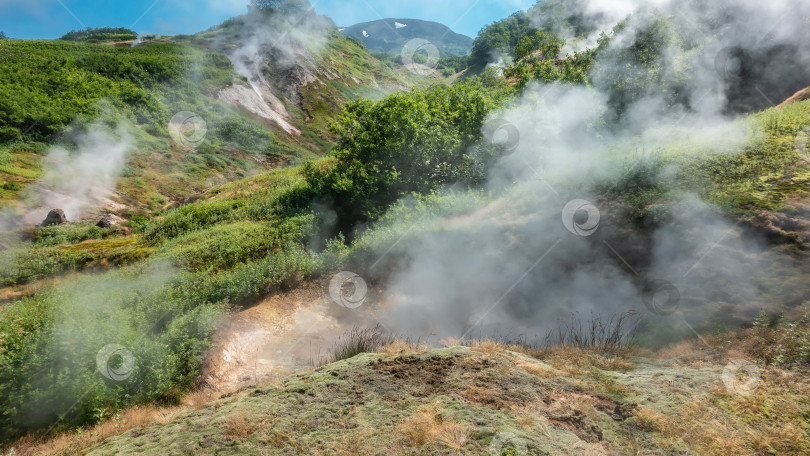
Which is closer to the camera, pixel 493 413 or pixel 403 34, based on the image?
pixel 493 413

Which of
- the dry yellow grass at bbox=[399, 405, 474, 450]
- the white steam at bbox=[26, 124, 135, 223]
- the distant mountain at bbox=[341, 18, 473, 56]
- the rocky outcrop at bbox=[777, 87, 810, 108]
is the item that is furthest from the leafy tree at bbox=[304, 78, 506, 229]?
the distant mountain at bbox=[341, 18, 473, 56]

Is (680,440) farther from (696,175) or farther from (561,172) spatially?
(561,172)

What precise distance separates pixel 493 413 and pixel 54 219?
802 inches

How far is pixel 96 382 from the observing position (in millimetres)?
5574

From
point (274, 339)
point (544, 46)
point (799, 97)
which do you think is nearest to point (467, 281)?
point (274, 339)

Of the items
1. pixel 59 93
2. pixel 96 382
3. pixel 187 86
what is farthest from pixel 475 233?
pixel 187 86

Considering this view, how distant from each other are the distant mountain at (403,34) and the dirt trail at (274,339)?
148 m

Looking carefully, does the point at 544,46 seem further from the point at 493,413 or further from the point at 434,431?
the point at 434,431

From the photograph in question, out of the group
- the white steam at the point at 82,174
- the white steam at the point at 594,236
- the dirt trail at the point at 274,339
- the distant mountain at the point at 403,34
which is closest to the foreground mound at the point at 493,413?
the dirt trail at the point at 274,339

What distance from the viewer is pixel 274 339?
7.93m

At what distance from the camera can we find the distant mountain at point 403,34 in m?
145

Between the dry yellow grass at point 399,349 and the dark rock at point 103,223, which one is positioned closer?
the dry yellow grass at point 399,349

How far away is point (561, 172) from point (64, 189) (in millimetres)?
22876

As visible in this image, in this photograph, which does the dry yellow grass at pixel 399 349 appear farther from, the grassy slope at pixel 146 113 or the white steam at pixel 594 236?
the grassy slope at pixel 146 113
